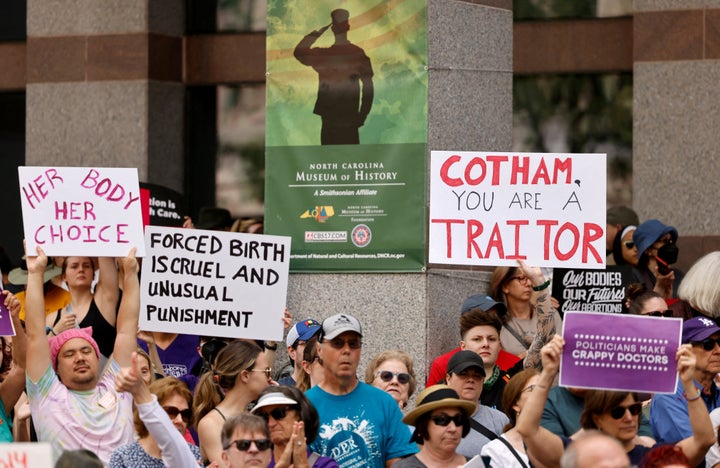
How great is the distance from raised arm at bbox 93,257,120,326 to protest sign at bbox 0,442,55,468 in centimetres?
413

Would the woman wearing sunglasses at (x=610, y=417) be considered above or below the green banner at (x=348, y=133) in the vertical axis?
below

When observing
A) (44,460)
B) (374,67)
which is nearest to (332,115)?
(374,67)

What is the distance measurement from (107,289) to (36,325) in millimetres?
1501

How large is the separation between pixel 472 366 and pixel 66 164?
22.9ft

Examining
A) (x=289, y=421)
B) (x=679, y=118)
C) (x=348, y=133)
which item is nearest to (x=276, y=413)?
(x=289, y=421)

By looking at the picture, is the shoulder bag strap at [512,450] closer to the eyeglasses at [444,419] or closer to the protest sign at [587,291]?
the eyeglasses at [444,419]

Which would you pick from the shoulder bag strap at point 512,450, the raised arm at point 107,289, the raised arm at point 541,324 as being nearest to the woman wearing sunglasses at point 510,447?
the shoulder bag strap at point 512,450

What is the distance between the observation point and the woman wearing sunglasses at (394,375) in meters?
11.6

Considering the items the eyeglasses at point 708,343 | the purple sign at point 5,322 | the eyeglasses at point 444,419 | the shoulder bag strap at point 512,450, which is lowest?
the shoulder bag strap at point 512,450

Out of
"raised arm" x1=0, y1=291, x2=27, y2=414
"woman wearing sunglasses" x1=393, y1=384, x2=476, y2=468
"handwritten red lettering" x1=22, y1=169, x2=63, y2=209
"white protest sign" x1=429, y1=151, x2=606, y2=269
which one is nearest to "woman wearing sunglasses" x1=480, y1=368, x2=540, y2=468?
"woman wearing sunglasses" x1=393, y1=384, x2=476, y2=468

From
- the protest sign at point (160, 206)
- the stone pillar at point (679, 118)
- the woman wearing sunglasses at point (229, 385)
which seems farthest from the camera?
the stone pillar at point (679, 118)

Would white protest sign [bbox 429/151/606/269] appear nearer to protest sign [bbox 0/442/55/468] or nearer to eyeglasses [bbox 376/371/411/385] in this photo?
eyeglasses [bbox 376/371/411/385]

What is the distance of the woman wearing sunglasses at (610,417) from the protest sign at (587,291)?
2.86 m

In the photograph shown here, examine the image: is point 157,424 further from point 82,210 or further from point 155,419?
point 82,210
